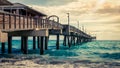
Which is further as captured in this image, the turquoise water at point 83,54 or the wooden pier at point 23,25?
the turquoise water at point 83,54

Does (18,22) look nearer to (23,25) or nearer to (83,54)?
(23,25)

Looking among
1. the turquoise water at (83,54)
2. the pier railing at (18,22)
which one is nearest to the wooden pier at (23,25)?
the pier railing at (18,22)

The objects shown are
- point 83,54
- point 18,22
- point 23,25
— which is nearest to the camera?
point 18,22

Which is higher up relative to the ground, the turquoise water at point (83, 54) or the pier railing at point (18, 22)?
the pier railing at point (18, 22)

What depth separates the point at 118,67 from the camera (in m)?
27.2

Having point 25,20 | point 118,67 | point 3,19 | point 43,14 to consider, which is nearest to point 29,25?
point 25,20

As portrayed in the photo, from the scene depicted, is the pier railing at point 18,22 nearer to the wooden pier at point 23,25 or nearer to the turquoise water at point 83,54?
the wooden pier at point 23,25

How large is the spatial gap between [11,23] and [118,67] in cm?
1032

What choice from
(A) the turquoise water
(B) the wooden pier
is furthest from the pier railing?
(A) the turquoise water

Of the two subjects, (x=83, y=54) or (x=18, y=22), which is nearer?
(x=18, y=22)

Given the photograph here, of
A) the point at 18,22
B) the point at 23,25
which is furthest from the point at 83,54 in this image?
the point at 18,22

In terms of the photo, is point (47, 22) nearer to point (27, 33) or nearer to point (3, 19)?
point (27, 33)

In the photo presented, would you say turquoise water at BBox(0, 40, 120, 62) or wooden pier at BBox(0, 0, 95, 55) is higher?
wooden pier at BBox(0, 0, 95, 55)

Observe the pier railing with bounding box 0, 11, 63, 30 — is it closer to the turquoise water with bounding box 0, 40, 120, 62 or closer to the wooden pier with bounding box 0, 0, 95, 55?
the wooden pier with bounding box 0, 0, 95, 55
